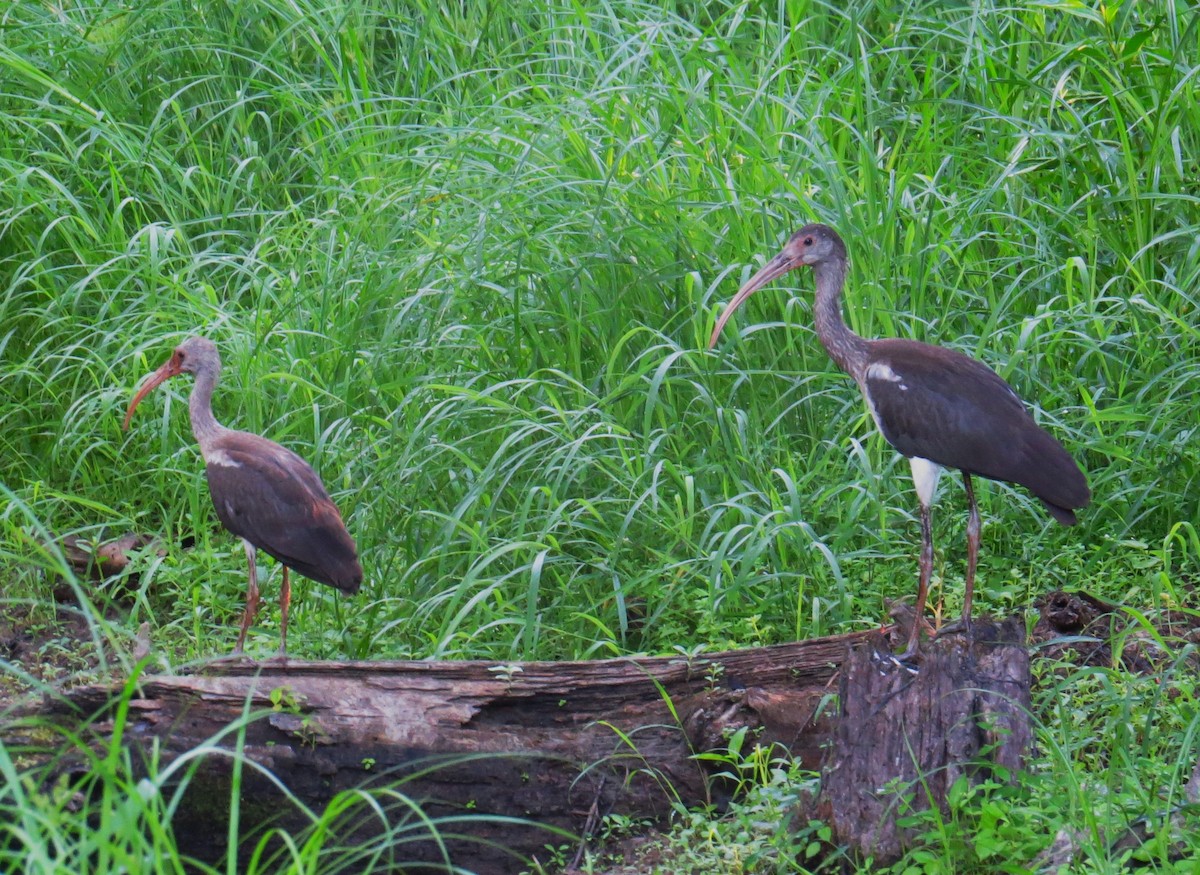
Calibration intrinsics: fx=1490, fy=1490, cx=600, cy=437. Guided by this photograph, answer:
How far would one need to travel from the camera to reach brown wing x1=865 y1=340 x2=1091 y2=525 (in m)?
4.66

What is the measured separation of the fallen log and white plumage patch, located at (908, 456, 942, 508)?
24.2 inches

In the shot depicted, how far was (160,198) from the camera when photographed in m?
7.69

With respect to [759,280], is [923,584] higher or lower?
lower

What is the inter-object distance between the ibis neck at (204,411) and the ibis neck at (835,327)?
236cm

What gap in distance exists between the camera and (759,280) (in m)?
5.60

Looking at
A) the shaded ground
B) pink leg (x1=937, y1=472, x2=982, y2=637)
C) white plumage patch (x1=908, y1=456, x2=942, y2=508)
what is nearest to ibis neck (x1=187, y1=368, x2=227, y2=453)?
the shaded ground

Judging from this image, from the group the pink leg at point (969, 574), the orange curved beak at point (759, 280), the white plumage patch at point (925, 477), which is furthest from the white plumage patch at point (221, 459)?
the pink leg at point (969, 574)

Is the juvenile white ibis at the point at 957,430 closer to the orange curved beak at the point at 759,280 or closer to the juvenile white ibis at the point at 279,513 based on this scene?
the orange curved beak at the point at 759,280

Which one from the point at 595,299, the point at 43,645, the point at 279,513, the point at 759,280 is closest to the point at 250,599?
the point at 279,513

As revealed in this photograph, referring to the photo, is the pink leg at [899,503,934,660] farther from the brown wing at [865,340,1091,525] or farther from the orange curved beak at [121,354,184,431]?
the orange curved beak at [121,354,184,431]

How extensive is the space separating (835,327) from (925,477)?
677 mm

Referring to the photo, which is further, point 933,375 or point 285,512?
point 285,512

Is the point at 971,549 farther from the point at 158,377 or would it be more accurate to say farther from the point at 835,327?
the point at 158,377

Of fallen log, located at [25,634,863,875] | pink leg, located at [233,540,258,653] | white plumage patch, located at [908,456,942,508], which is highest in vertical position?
white plumage patch, located at [908,456,942,508]
